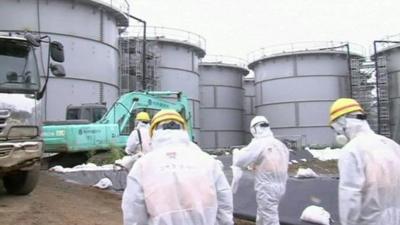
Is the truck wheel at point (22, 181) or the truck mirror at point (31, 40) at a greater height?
the truck mirror at point (31, 40)

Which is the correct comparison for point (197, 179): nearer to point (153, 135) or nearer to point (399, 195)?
point (153, 135)

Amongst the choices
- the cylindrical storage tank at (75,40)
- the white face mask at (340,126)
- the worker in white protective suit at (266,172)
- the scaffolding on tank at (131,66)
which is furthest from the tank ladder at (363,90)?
the white face mask at (340,126)

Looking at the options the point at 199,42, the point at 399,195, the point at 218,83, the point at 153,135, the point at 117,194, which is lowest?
the point at 117,194

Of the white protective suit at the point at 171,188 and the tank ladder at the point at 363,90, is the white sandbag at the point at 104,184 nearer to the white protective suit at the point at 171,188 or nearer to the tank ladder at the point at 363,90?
the white protective suit at the point at 171,188

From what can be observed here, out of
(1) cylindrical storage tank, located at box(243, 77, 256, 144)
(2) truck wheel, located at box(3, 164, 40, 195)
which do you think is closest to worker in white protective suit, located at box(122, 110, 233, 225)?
(2) truck wheel, located at box(3, 164, 40, 195)

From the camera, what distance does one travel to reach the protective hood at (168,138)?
12.3 ft

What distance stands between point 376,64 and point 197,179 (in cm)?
3491

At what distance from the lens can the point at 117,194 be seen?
11.6 m

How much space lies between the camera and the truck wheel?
9.49m

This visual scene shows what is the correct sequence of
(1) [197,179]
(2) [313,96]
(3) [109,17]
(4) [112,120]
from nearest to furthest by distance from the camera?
(1) [197,179] → (4) [112,120] → (3) [109,17] → (2) [313,96]

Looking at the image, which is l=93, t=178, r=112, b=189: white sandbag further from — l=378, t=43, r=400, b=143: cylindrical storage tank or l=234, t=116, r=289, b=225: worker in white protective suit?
l=378, t=43, r=400, b=143: cylindrical storage tank

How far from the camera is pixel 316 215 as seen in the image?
740 cm

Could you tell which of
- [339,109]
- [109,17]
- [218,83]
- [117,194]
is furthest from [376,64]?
[339,109]

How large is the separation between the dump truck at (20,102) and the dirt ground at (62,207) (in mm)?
632
